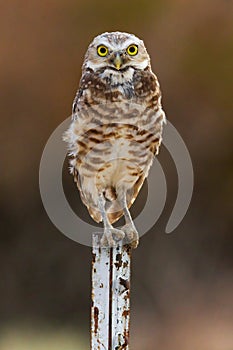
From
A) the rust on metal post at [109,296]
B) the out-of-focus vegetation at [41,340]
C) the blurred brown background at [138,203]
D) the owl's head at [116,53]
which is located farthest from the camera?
the blurred brown background at [138,203]

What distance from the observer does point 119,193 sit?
3.36m

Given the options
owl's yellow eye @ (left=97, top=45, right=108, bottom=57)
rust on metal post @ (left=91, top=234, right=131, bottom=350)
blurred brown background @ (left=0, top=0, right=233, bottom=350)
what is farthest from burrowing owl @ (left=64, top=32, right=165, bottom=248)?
blurred brown background @ (left=0, top=0, right=233, bottom=350)

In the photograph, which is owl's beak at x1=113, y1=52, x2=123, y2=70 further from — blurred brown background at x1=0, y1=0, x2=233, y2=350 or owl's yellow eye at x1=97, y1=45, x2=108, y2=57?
blurred brown background at x1=0, y1=0, x2=233, y2=350

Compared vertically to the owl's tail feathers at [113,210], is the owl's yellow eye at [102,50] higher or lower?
higher

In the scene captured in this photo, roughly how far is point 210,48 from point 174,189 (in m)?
1.08

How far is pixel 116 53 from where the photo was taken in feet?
9.87

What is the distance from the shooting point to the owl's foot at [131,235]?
2.89m

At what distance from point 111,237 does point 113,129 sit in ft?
1.53

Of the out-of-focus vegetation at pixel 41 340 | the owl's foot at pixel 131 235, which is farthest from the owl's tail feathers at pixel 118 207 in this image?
the out-of-focus vegetation at pixel 41 340

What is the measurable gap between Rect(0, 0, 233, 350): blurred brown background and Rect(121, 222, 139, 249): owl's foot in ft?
11.0

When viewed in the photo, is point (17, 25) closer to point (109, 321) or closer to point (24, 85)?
point (24, 85)

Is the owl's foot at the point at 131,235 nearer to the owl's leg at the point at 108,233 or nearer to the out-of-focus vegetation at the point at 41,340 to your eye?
the owl's leg at the point at 108,233

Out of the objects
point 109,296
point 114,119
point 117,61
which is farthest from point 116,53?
point 109,296

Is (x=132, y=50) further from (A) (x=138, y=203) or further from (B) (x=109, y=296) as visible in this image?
(A) (x=138, y=203)
